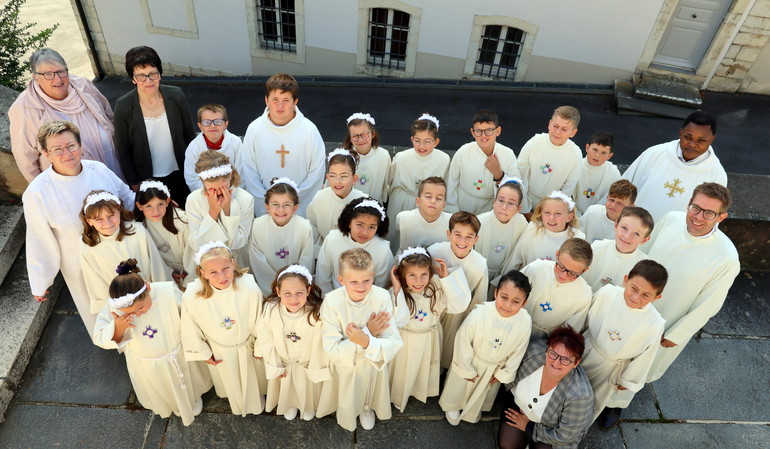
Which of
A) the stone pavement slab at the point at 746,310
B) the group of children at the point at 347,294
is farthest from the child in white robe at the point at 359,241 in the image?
the stone pavement slab at the point at 746,310

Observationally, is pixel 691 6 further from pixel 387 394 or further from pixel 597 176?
pixel 387 394

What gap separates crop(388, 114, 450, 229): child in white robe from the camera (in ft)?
17.1

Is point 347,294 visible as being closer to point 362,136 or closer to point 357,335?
point 357,335

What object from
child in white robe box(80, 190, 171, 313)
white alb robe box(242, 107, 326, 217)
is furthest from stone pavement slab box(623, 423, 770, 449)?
child in white robe box(80, 190, 171, 313)

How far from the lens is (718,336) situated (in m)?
5.34

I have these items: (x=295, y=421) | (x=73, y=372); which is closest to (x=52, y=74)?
(x=73, y=372)

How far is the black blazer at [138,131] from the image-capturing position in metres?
4.77

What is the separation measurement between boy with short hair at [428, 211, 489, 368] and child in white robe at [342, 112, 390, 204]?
1308mm

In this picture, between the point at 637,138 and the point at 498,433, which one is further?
the point at 637,138

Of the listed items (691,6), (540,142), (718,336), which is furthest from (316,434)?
(691,6)

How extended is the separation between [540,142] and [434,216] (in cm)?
178

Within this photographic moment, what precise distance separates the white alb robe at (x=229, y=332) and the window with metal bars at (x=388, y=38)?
8963 mm

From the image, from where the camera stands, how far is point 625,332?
3926mm

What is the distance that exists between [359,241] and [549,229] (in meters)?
1.66
